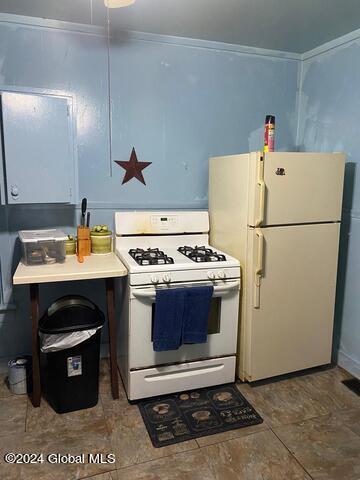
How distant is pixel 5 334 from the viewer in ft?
8.56

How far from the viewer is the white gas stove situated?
7.16ft

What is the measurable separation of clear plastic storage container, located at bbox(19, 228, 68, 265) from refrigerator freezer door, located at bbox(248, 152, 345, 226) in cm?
119

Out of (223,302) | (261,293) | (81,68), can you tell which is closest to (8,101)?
(81,68)

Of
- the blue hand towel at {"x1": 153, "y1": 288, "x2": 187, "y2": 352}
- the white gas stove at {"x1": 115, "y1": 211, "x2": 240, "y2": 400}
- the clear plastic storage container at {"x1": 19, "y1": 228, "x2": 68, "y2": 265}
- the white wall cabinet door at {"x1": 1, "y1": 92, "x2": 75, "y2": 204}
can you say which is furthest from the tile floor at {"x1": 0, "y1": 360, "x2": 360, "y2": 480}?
the white wall cabinet door at {"x1": 1, "y1": 92, "x2": 75, "y2": 204}

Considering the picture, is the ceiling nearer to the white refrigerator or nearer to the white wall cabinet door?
the white wall cabinet door

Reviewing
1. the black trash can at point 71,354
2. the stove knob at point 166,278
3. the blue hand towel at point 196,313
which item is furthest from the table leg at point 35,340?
the blue hand towel at point 196,313

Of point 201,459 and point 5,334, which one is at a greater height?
point 5,334

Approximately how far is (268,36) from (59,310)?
234 cm

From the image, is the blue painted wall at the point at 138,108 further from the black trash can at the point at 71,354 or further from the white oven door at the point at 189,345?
the white oven door at the point at 189,345

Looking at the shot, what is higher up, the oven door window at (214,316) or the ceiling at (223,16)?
the ceiling at (223,16)

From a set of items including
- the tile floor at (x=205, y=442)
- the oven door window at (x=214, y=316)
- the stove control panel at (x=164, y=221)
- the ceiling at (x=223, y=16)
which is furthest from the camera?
the stove control panel at (x=164, y=221)

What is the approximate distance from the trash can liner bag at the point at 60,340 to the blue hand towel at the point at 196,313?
0.59m

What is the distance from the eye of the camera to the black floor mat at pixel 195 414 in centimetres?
204

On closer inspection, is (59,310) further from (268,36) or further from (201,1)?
(268,36)
